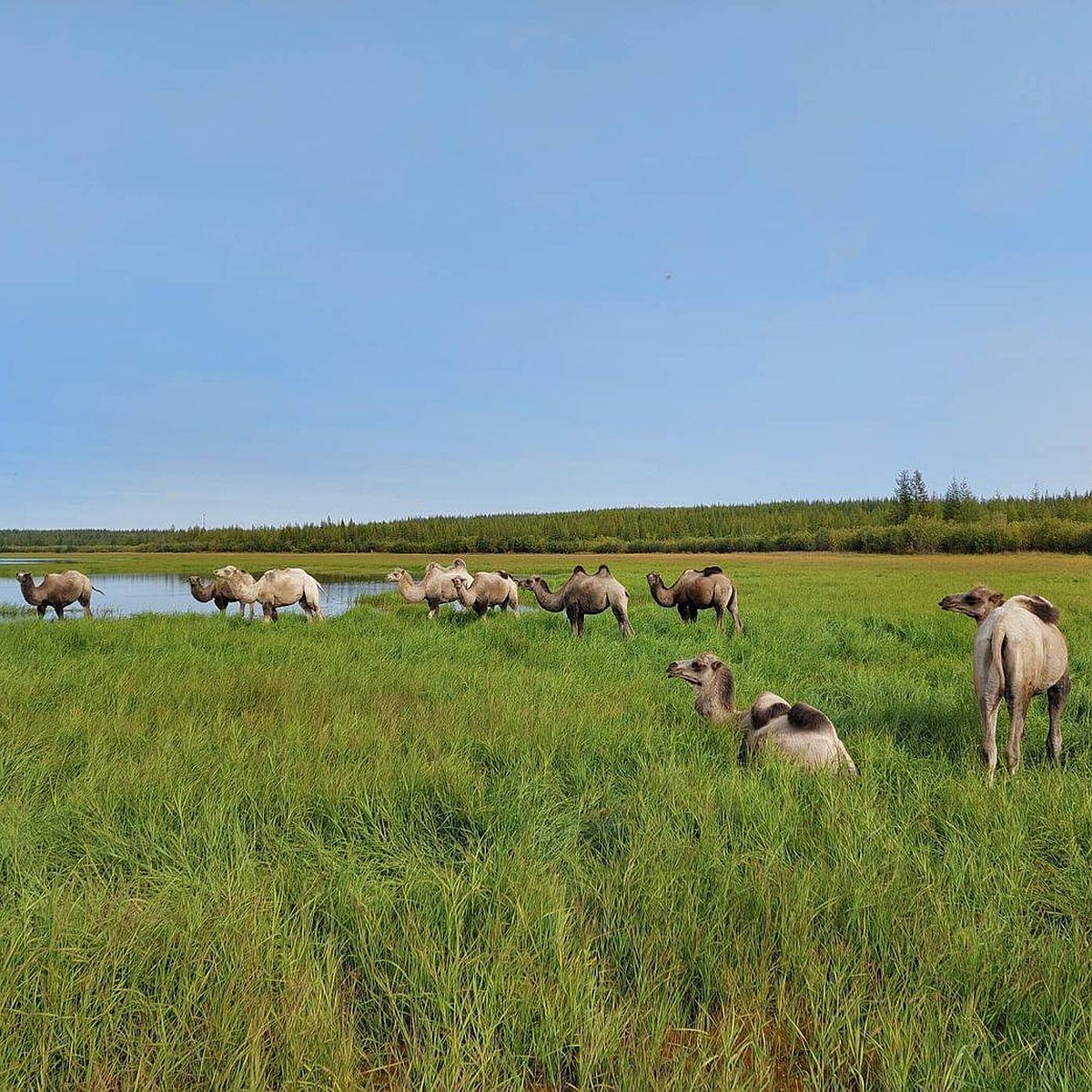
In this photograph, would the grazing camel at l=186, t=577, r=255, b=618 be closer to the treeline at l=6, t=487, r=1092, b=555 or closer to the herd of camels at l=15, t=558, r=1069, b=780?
the herd of camels at l=15, t=558, r=1069, b=780

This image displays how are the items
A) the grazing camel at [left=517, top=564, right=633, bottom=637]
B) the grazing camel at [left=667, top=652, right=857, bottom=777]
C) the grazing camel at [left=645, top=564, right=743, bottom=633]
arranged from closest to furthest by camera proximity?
the grazing camel at [left=667, top=652, right=857, bottom=777] < the grazing camel at [left=517, top=564, right=633, bottom=637] < the grazing camel at [left=645, top=564, right=743, bottom=633]

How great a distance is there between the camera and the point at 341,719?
6.26 m

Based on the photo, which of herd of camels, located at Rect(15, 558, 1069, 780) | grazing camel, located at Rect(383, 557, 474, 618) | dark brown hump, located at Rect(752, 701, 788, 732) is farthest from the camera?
grazing camel, located at Rect(383, 557, 474, 618)

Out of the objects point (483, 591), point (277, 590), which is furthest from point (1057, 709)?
point (277, 590)

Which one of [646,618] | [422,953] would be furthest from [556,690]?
[646,618]

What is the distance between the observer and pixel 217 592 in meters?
19.4

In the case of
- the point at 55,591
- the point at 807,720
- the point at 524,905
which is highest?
the point at 55,591

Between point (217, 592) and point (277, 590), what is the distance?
2917mm

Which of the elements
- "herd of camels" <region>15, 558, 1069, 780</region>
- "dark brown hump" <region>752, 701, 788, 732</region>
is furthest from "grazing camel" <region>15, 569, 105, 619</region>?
"dark brown hump" <region>752, 701, 788, 732</region>

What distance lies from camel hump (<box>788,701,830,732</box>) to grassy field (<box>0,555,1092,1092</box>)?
1.59 feet

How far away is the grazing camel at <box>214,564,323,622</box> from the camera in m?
17.8

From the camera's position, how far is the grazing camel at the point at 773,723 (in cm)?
484

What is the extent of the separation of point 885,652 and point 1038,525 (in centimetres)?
8303

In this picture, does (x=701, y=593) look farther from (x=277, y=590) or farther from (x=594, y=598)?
(x=277, y=590)
